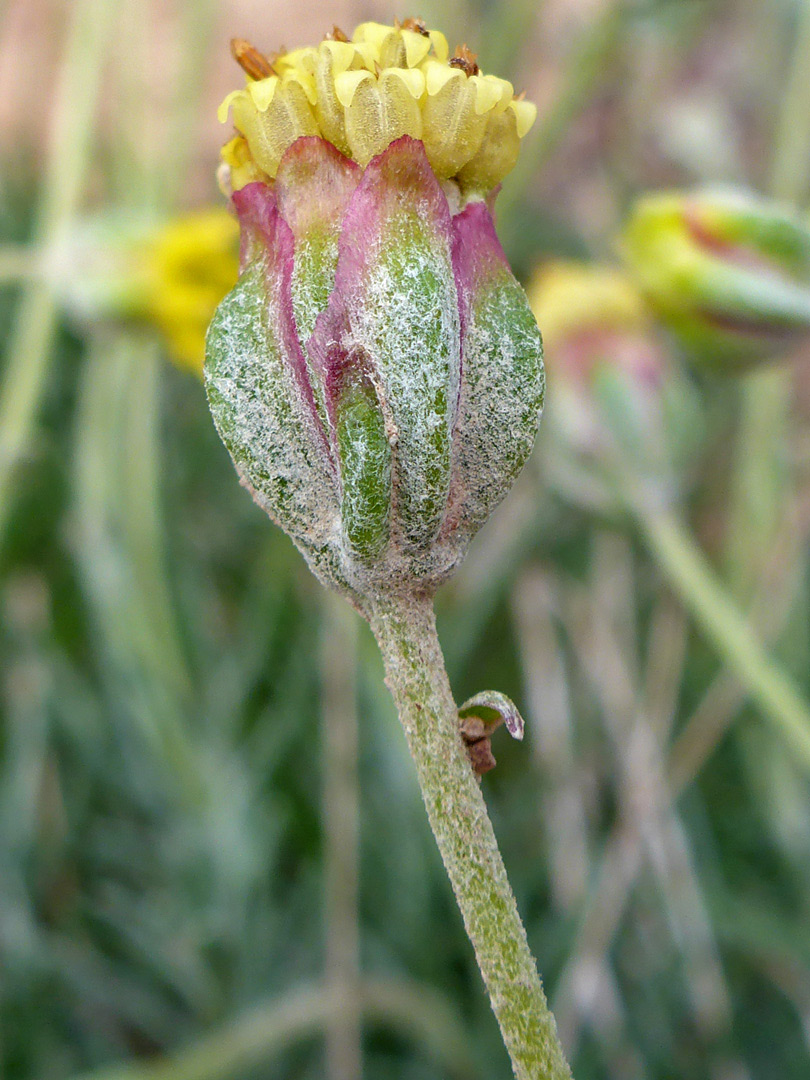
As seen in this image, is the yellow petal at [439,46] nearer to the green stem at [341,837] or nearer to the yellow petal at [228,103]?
the yellow petal at [228,103]

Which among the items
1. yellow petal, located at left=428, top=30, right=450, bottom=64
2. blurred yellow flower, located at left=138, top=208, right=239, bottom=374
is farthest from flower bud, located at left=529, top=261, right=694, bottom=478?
yellow petal, located at left=428, top=30, right=450, bottom=64

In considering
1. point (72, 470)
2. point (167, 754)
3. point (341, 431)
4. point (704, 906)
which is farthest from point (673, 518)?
point (72, 470)

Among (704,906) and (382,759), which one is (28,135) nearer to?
(382,759)

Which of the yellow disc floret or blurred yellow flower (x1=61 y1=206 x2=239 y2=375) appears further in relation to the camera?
blurred yellow flower (x1=61 y1=206 x2=239 y2=375)

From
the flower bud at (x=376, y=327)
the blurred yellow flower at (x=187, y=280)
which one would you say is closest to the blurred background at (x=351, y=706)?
the blurred yellow flower at (x=187, y=280)

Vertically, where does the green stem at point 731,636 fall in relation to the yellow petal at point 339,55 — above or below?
below

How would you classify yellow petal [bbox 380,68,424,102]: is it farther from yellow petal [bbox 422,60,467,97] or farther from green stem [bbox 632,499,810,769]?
green stem [bbox 632,499,810,769]

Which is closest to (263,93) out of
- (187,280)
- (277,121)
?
(277,121)
